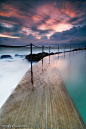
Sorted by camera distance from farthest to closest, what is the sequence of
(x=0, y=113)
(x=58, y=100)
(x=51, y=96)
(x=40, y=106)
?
(x=51, y=96)
(x=58, y=100)
(x=40, y=106)
(x=0, y=113)

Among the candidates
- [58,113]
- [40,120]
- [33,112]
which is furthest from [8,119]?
[58,113]

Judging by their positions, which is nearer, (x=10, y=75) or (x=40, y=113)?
(x=40, y=113)

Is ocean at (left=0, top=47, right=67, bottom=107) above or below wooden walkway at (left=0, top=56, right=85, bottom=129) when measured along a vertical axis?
below

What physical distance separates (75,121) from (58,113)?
25 cm

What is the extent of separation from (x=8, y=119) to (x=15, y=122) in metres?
0.13

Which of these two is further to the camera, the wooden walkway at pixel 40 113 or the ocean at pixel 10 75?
the ocean at pixel 10 75

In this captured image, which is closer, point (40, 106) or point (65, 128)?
point (65, 128)

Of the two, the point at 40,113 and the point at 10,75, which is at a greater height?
the point at 40,113

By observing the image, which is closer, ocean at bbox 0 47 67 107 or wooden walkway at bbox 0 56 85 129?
wooden walkway at bbox 0 56 85 129

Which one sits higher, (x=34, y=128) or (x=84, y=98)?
(x=34, y=128)

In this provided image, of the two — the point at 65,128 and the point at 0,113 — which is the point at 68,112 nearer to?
the point at 65,128

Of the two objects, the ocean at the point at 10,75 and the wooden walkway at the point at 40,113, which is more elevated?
the wooden walkway at the point at 40,113

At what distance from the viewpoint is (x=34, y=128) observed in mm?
868

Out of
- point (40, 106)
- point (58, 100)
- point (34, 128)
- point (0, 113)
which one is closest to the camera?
point (34, 128)
